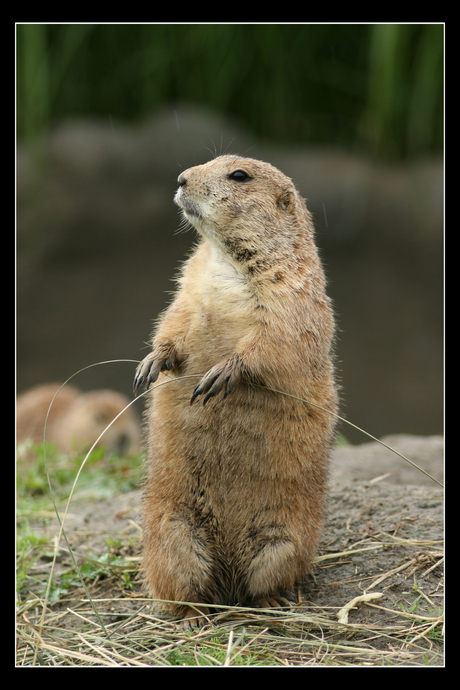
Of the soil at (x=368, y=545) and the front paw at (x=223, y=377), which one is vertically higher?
the front paw at (x=223, y=377)

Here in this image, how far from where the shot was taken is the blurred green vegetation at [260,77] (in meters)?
8.64

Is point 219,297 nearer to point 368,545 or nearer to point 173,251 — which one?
point 368,545

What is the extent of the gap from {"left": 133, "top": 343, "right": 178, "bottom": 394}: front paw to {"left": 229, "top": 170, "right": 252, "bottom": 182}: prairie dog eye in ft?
3.16

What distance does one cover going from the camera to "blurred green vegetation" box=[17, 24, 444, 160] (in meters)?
8.64

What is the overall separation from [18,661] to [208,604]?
35.6 inches

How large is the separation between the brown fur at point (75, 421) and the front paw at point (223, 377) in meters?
4.60

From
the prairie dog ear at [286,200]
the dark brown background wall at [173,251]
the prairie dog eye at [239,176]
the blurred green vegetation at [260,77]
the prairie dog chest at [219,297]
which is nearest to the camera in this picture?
the prairie dog chest at [219,297]

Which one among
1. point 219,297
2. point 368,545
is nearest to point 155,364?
point 219,297

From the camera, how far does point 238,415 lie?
127 inches

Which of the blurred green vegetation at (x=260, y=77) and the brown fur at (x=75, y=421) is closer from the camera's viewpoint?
the brown fur at (x=75, y=421)


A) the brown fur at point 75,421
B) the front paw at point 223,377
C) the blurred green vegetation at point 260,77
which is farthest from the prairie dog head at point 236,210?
the blurred green vegetation at point 260,77

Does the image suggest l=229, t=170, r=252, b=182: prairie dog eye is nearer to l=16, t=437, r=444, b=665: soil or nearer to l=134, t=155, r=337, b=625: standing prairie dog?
l=134, t=155, r=337, b=625: standing prairie dog

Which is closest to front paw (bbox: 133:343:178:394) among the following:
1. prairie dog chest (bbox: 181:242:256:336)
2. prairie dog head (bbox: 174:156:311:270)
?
prairie dog chest (bbox: 181:242:256:336)

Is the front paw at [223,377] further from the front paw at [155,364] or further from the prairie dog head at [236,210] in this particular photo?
the prairie dog head at [236,210]
